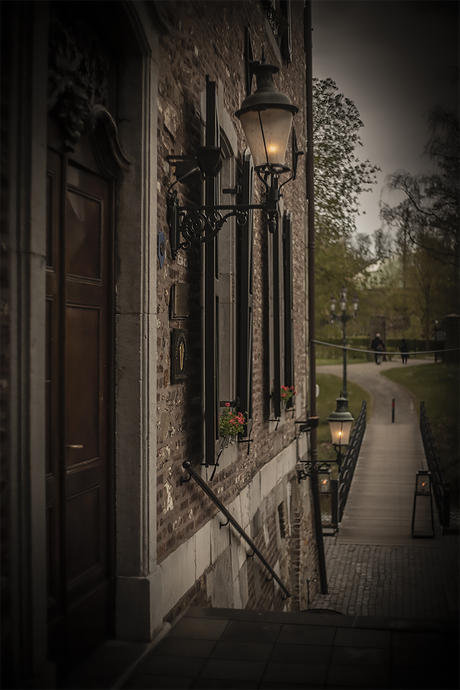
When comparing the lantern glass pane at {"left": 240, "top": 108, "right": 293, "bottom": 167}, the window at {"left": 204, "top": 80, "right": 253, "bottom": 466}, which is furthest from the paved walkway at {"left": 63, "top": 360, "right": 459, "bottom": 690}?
the lantern glass pane at {"left": 240, "top": 108, "right": 293, "bottom": 167}

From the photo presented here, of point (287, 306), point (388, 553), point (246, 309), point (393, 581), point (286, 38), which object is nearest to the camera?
point (246, 309)

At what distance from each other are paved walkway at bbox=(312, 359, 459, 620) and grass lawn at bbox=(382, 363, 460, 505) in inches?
Answer: 39.2

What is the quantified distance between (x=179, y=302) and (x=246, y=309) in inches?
64.3

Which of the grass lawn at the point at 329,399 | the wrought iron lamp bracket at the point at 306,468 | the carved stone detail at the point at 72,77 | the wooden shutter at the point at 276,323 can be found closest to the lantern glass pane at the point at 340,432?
the wrought iron lamp bracket at the point at 306,468

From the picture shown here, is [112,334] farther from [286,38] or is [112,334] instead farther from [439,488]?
[439,488]

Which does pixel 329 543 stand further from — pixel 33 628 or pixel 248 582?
pixel 33 628

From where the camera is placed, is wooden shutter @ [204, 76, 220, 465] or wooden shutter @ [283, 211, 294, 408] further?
wooden shutter @ [283, 211, 294, 408]

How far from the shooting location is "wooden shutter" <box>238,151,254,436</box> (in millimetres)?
5828

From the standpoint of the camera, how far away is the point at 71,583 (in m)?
3.20

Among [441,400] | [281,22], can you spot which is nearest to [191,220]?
[281,22]

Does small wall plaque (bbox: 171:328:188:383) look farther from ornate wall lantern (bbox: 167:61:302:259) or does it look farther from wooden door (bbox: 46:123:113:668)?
wooden door (bbox: 46:123:113:668)

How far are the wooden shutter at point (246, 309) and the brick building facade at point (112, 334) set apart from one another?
0.02m

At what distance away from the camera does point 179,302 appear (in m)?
4.34

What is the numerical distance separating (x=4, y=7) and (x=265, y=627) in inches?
140
